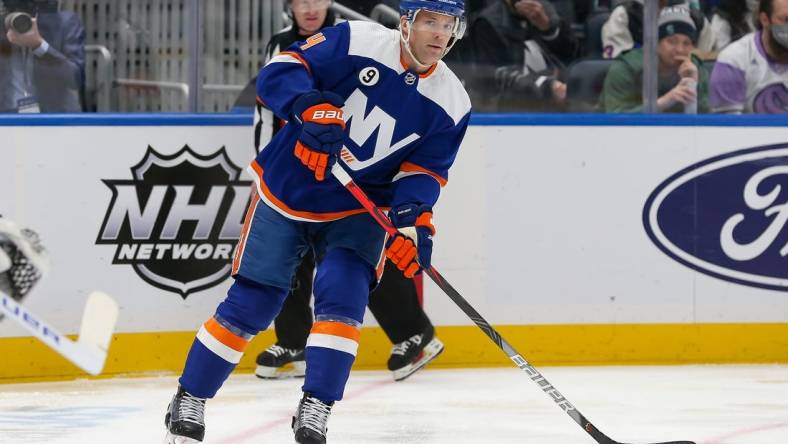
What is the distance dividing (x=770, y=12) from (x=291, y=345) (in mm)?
2006

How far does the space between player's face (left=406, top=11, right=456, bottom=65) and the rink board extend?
146cm

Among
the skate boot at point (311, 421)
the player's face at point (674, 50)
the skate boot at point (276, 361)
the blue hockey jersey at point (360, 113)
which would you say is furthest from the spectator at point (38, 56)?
the player's face at point (674, 50)

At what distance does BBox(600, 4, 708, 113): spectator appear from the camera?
4.69m

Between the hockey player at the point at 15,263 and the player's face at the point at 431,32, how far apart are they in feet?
5.50

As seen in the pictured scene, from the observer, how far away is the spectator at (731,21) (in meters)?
4.71

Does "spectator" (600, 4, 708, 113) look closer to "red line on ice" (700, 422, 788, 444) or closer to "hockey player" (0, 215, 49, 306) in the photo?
"red line on ice" (700, 422, 788, 444)

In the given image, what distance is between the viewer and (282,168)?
3092 mm

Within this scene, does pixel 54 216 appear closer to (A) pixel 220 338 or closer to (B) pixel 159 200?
(B) pixel 159 200

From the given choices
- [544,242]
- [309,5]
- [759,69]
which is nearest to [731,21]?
[759,69]

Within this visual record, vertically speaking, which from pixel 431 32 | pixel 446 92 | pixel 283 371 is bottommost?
pixel 283 371

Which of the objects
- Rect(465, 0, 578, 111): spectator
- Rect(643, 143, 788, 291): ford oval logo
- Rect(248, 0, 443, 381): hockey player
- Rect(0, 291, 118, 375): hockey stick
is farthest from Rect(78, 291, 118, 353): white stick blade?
Rect(643, 143, 788, 291): ford oval logo

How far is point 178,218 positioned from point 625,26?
1.64 m

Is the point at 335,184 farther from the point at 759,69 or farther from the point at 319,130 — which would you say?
the point at 759,69

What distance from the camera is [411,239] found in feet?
9.92
